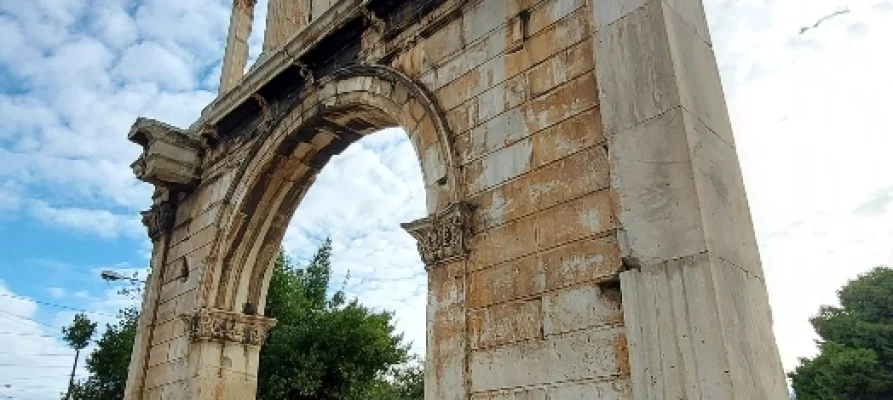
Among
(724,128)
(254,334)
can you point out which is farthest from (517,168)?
(254,334)

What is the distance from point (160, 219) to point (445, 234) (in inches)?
212

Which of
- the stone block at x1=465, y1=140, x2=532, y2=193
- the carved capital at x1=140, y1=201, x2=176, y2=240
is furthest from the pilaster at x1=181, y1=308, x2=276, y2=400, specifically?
the stone block at x1=465, y1=140, x2=532, y2=193

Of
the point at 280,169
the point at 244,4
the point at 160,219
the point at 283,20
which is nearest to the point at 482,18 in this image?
the point at 280,169

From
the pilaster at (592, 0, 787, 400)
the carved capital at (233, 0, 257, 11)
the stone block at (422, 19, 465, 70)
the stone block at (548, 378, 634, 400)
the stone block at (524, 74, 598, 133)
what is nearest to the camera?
the pilaster at (592, 0, 787, 400)

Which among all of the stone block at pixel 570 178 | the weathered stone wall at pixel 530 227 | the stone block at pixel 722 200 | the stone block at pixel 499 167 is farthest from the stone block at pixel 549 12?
the stone block at pixel 722 200

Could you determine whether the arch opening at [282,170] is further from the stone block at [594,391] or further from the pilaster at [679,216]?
the stone block at [594,391]

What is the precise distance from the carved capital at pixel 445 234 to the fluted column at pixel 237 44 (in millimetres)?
5044

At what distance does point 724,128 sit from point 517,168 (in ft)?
4.21

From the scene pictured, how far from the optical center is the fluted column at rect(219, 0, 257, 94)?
28.0 ft

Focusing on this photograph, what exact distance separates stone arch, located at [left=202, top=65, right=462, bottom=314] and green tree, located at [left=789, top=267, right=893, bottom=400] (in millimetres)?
20756

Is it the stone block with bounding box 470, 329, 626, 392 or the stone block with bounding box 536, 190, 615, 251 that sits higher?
the stone block with bounding box 536, 190, 615, 251

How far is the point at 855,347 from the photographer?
22719mm

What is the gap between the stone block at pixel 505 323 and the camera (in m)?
3.71

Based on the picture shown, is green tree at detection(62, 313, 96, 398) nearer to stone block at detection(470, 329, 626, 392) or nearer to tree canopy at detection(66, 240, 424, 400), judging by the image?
tree canopy at detection(66, 240, 424, 400)
